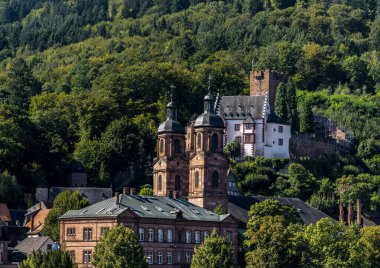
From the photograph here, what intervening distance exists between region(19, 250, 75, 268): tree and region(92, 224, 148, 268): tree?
8.35 feet

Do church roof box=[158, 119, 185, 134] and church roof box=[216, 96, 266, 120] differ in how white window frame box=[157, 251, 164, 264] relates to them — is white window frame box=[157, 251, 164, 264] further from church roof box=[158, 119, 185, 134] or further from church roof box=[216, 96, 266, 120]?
church roof box=[216, 96, 266, 120]

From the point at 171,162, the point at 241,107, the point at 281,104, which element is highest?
the point at 281,104

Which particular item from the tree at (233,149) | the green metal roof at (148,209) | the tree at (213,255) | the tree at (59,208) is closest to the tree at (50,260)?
the tree at (213,255)

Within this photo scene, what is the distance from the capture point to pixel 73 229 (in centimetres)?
12144

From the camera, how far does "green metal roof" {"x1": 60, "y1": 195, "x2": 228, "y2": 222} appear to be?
120 m

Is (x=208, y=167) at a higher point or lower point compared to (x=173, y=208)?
higher

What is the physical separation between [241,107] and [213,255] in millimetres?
53320

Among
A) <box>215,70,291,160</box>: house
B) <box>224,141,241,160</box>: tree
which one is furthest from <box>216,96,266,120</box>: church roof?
<box>224,141,241,160</box>: tree

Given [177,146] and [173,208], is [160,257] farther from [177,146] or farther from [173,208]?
[177,146]

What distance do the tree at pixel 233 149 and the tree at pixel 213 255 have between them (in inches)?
1825

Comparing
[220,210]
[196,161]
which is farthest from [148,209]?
[196,161]

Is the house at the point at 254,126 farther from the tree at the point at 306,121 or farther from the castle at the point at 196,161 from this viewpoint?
the castle at the point at 196,161

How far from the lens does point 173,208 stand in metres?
125

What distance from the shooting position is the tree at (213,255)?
112000 millimetres
